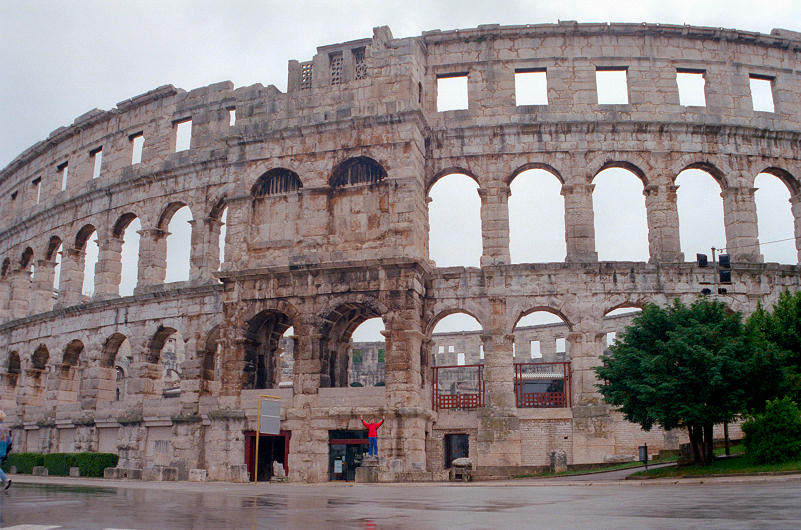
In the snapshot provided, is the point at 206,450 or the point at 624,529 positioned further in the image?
the point at 206,450

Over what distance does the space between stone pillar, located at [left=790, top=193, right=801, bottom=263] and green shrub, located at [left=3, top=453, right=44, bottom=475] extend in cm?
2999

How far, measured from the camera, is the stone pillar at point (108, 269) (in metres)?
32.5

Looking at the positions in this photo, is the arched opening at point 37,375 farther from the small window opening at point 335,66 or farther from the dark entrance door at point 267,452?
the small window opening at point 335,66

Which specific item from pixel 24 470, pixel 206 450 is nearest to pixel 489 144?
pixel 206 450

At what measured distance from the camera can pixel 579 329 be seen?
82.5 ft

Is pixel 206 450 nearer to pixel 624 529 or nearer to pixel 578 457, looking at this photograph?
pixel 578 457

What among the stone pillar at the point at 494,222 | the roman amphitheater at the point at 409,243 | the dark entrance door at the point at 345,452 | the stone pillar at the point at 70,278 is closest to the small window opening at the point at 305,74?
the roman amphitheater at the point at 409,243

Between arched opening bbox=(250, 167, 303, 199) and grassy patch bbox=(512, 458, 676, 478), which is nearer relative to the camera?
grassy patch bbox=(512, 458, 676, 478)

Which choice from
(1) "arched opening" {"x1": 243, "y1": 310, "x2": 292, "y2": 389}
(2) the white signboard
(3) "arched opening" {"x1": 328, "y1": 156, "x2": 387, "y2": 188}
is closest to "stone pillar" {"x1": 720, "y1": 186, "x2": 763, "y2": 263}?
(3) "arched opening" {"x1": 328, "y1": 156, "x2": 387, "y2": 188}

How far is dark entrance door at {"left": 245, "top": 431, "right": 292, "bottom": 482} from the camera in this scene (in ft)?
78.0

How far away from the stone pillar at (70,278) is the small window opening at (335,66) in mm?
16046

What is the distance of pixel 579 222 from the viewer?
2638 centimetres

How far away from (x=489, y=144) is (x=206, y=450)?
48.2 ft

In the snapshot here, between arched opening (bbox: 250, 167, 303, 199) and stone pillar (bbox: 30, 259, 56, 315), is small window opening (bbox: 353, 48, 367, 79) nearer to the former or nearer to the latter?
arched opening (bbox: 250, 167, 303, 199)
